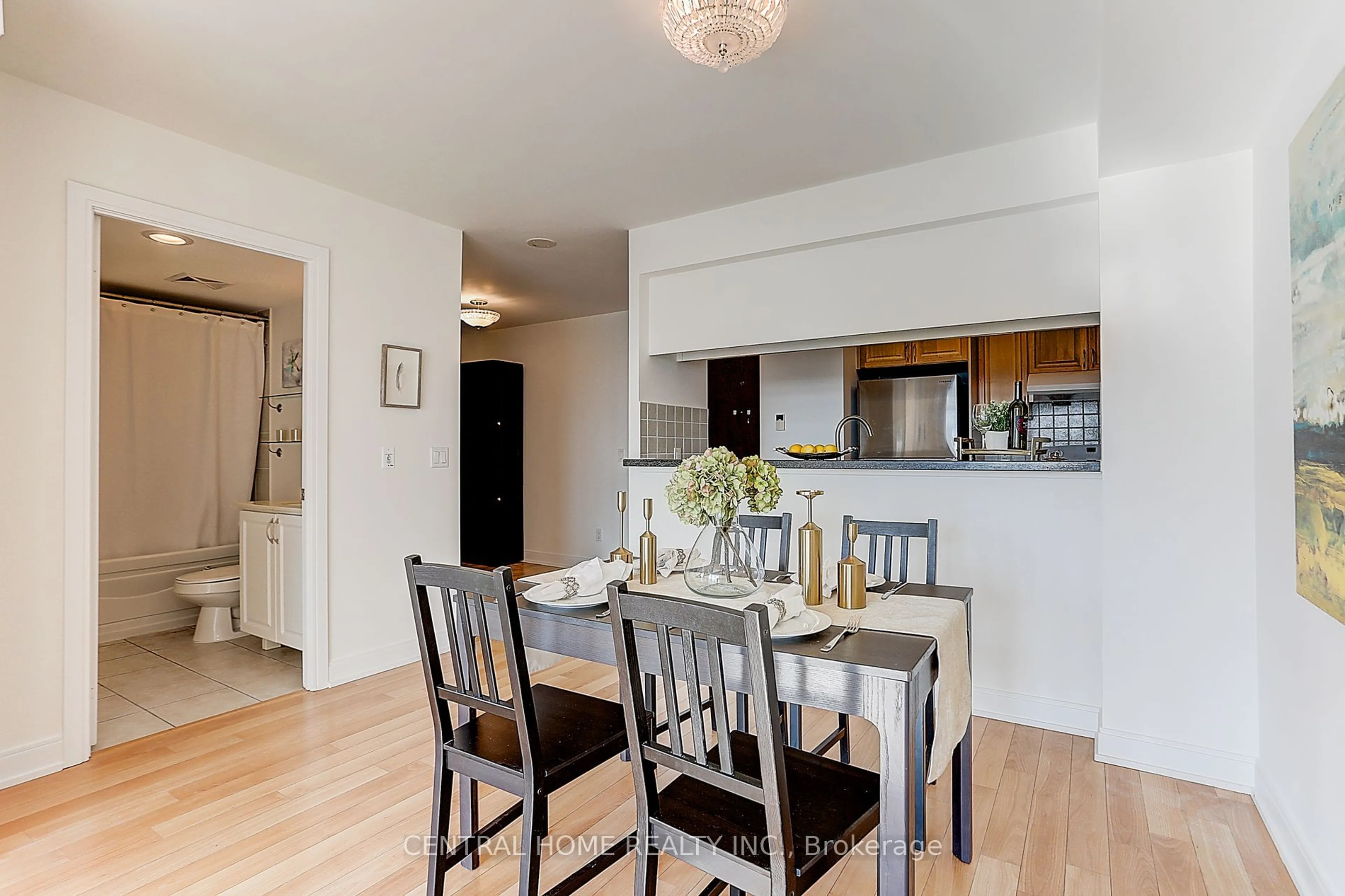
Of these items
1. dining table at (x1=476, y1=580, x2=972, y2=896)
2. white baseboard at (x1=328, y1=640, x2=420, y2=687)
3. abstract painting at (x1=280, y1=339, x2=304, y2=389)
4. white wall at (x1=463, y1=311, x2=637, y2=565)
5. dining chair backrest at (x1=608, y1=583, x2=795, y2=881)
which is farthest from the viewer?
white wall at (x1=463, y1=311, x2=637, y2=565)

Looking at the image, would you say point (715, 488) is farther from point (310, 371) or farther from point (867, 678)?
point (310, 371)

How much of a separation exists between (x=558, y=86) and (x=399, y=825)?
2.49 meters

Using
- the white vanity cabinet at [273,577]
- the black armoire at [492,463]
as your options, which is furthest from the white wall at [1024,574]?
the black armoire at [492,463]

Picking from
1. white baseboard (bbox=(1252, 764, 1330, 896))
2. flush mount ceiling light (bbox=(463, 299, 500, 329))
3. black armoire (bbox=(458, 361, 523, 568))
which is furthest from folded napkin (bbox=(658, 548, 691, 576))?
black armoire (bbox=(458, 361, 523, 568))

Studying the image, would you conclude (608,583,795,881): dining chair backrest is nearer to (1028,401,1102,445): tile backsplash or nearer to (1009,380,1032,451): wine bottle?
(1009,380,1032,451): wine bottle

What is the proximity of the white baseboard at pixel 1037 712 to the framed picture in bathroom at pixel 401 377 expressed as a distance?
3.09 meters

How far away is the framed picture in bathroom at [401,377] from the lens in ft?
11.9

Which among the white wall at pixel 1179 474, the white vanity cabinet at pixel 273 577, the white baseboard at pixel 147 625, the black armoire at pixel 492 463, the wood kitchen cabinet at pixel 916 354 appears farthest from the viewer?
the black armoire at pixel 492 463

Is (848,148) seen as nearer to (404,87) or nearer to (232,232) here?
(404,87)

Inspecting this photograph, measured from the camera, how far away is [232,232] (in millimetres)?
3010

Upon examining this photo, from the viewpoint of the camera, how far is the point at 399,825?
2.09 m

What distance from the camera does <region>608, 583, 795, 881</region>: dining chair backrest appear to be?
1177 mm

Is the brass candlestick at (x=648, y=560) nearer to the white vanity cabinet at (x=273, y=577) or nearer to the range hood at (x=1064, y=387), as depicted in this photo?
the white vanity cabinet at (x=273, y=577)

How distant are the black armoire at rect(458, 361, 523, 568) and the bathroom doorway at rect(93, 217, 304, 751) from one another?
1.75 meters
